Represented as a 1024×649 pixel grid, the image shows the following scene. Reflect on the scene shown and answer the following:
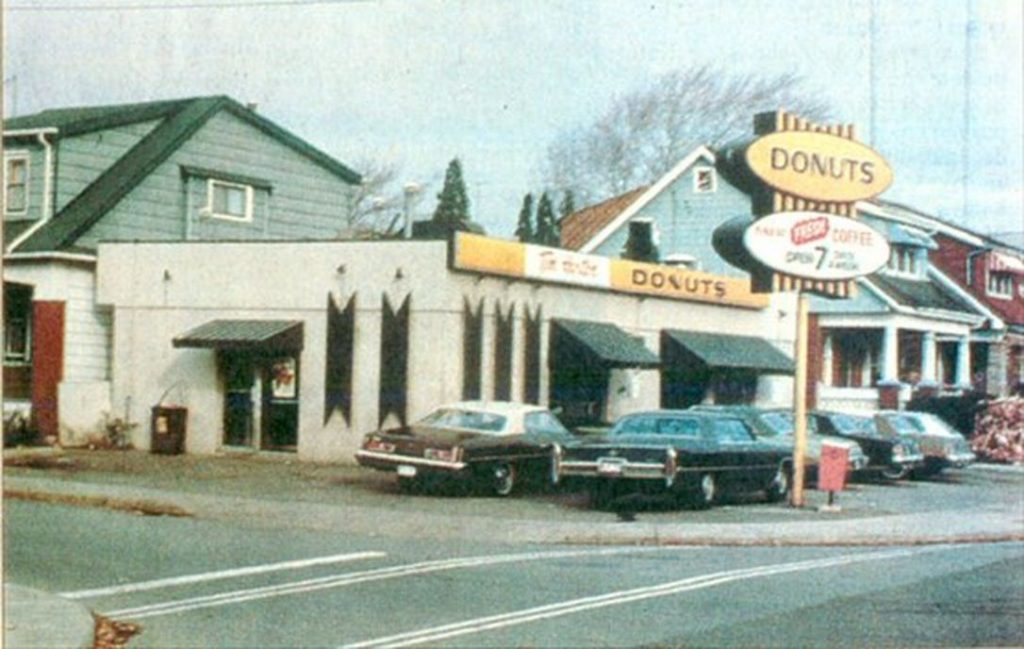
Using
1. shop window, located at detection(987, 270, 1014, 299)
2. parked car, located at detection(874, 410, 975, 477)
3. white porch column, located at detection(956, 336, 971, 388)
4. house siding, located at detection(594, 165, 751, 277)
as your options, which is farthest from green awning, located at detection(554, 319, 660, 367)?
parked car, located at detection(874, 410, 975, 477)

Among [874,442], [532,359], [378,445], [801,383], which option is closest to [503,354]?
[532,359]

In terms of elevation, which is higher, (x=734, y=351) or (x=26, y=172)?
(x=26, y=172)

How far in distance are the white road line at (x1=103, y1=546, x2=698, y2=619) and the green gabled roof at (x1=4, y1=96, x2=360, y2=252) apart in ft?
8.67

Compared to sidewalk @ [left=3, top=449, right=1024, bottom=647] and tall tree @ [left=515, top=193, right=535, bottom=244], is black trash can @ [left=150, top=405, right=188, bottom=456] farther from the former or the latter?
tall tree @ [left=515, top=193, right=535, bottom=244]

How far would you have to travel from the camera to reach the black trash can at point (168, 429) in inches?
500

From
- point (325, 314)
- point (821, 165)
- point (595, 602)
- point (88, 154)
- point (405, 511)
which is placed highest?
point (821, 165)

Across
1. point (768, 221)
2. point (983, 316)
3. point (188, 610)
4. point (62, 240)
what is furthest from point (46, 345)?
point (983, 316)

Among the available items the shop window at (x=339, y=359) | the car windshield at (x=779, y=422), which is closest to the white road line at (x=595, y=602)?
the car windshield at (x=779, y=422)

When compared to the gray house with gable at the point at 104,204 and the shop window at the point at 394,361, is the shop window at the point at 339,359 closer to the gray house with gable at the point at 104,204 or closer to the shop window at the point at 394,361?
the shop window at the point at 394,361

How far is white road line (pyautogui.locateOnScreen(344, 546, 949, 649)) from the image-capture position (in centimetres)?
827

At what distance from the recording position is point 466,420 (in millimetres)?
13109

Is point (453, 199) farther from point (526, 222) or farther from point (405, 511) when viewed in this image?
point (405, 511)

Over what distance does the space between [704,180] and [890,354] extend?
10.2ft

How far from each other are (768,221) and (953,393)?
3.43 m
